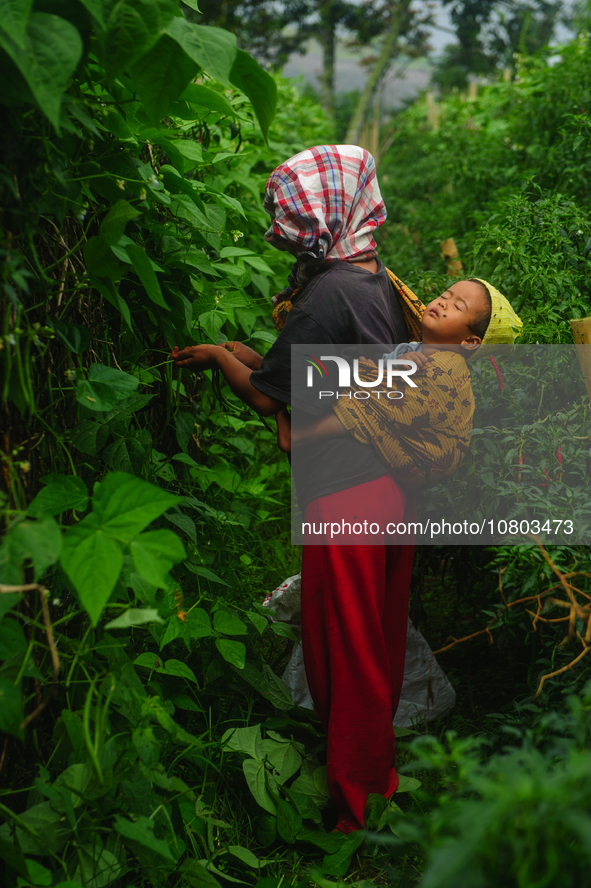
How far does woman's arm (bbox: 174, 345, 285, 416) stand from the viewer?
1.61 metres

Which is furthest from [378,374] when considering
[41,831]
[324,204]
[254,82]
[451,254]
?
[451,254]

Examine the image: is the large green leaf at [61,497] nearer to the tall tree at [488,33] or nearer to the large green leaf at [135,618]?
the large green leaf at [135,618]

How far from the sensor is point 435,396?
1601 mm

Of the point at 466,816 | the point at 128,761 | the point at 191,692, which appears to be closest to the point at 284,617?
the point at 191,692

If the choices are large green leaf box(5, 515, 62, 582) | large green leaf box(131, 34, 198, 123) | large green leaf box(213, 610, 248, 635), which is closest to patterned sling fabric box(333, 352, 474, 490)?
large green leaf box(213, 610, 248, 635)

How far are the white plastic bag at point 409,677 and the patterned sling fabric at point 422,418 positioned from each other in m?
0.66

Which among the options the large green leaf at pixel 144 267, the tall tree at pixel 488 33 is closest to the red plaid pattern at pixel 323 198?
the large green leaf at pixel 144 267

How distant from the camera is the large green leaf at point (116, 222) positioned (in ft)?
3.65

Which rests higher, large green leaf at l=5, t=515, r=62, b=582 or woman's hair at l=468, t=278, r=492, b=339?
woman's hair at l=468, t=278, r=492, b=339

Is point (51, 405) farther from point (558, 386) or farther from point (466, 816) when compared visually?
point (558, 386)

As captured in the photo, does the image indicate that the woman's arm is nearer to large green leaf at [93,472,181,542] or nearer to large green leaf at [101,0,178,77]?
large green leaf at [93,472,181,542]

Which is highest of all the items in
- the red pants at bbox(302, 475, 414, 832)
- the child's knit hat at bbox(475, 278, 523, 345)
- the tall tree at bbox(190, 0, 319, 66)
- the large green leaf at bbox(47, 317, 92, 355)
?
Result: the tall tree at bbox(190, 0, 319, 66)

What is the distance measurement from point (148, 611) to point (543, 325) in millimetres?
1397

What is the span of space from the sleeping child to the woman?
6cm
